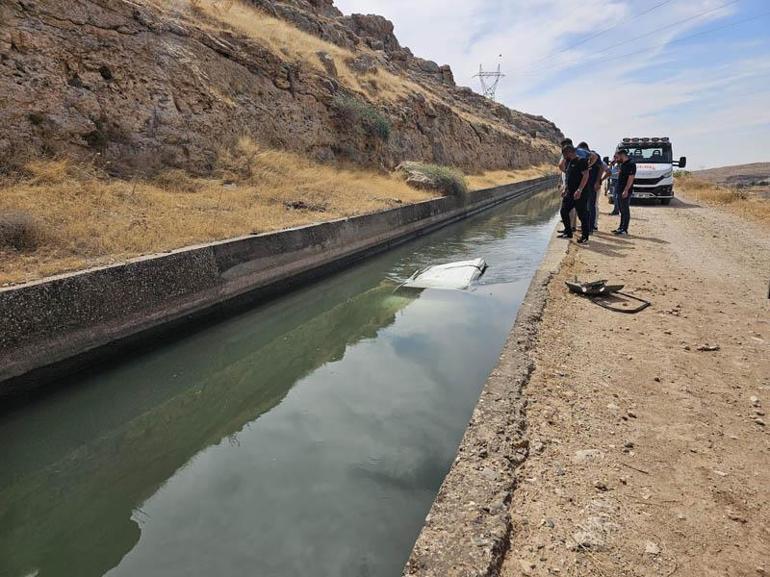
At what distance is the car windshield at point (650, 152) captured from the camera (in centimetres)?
1846

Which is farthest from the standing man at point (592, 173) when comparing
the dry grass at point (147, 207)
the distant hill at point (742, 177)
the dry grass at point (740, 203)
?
the distant hill at point (742, 177)

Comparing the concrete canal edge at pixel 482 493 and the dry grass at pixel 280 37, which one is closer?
the concrete canal edge at pixel 482 493

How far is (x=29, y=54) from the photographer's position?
1028 cm

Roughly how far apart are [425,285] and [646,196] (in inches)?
549

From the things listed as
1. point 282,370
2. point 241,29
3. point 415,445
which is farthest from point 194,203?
point 241,29

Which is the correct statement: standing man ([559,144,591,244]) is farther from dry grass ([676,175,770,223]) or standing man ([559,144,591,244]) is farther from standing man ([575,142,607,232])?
dry grass ([676,175,770,223])

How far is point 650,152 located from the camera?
1873 cm

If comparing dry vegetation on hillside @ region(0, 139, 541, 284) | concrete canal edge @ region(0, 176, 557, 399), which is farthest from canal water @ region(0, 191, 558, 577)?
dry vegetation on hillside @ region(0, 139, 541, 284)

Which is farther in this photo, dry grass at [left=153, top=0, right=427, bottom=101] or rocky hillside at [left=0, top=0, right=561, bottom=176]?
dry grass at [left=153, top=0, right=427, bottom=101]

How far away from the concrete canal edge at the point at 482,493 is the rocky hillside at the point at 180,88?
1001cm

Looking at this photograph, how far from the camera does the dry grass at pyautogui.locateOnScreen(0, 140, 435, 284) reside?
6.46m

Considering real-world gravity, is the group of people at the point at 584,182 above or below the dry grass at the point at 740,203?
above

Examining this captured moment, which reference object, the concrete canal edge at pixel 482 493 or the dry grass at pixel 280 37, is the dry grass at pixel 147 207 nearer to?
the concrete canal edge at pixel 482 493

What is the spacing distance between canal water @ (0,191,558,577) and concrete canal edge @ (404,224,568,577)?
0.63 m
